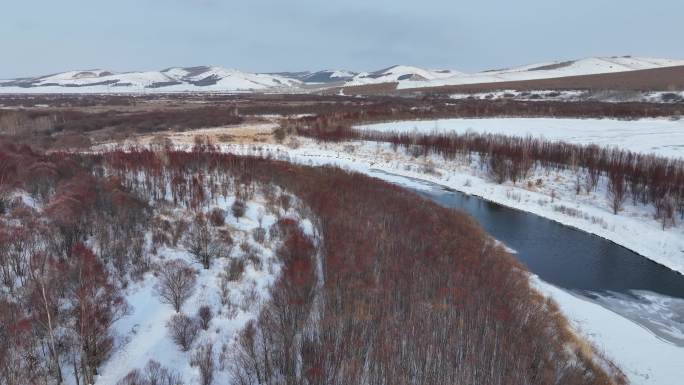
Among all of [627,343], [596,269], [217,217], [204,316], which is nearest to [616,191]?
[596,269]

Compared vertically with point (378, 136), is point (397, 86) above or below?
above

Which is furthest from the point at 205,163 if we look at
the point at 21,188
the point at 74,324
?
the point at 74,324

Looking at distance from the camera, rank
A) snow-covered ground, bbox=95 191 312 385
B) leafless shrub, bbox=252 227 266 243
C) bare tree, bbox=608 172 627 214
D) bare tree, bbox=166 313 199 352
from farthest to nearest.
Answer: bare tree, bbox=608 172 627 214 < leafless shrub, bbox=252 227 266 243 < bare tree, bbox=166 313 199 352 < snow-covered ground, bbox=95 191 312 385

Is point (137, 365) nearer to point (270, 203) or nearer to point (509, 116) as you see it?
→ point (270, 203)

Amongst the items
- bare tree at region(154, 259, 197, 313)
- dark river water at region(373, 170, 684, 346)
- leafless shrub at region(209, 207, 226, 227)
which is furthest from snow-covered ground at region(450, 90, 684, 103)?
bare tree at region(154, 259, 197, 313)

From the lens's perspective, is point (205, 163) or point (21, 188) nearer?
point (21, 188)

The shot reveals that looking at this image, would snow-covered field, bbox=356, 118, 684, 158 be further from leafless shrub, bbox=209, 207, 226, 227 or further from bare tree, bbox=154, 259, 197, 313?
bare tree, bbox=154, 259, 197, 313

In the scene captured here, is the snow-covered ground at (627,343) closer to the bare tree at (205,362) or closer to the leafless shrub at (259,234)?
the bare tree at (205,362)
